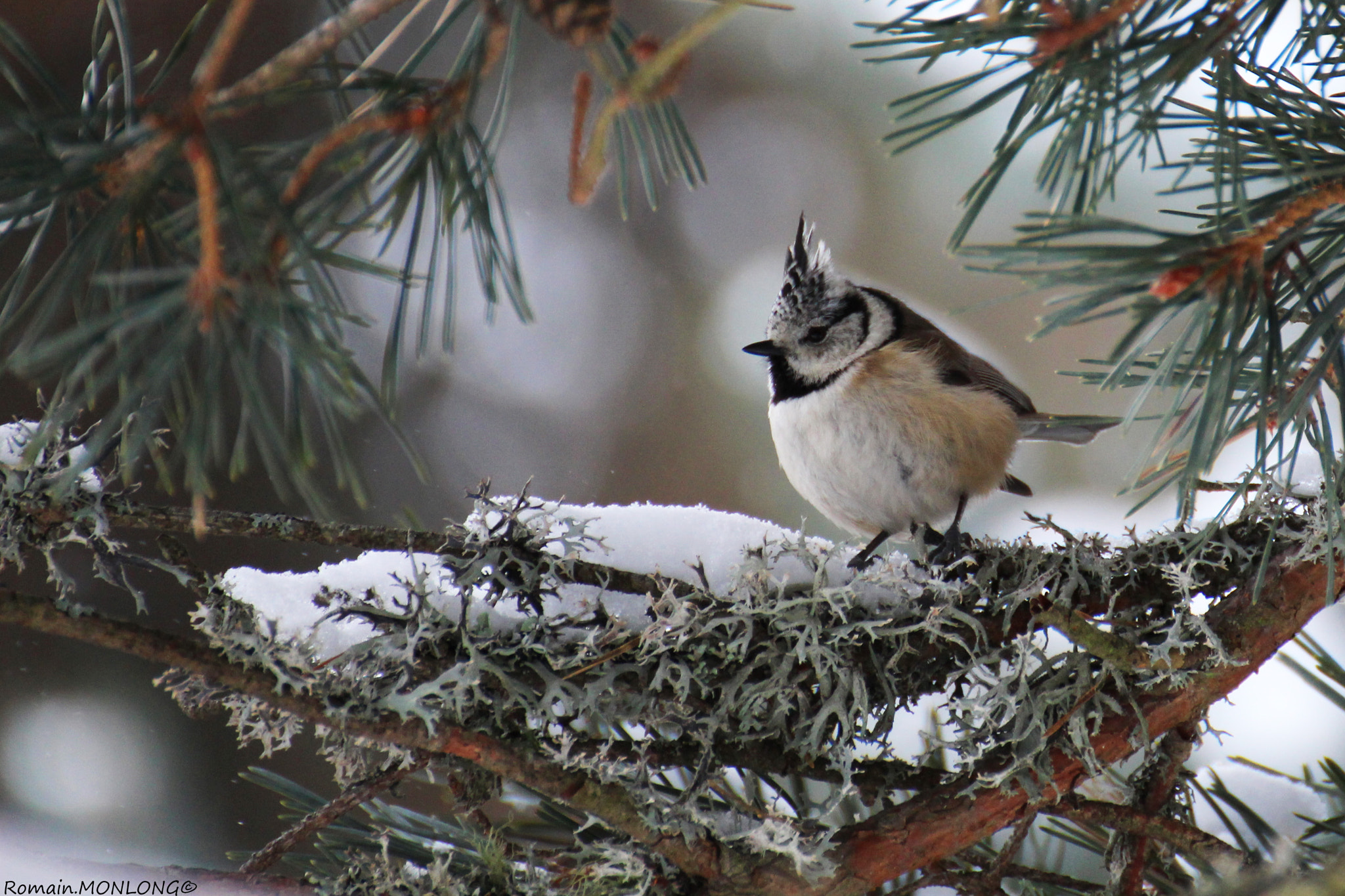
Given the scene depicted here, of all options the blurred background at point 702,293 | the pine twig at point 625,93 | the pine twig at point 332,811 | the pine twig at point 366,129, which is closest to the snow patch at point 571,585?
the pine twig at point 332,811

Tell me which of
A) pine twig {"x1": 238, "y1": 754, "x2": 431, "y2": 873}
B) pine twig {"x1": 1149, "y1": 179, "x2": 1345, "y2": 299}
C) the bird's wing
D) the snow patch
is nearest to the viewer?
pine twig {"x1": 1149, "y1": 179, "x2": 1345, "y2": 299}

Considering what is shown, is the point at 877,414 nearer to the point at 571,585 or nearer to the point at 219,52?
the point at 571,585

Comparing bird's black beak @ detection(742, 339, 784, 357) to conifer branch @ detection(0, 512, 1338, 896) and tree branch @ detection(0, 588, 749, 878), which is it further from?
tree branch @ detection(0, 588, 749, 878)

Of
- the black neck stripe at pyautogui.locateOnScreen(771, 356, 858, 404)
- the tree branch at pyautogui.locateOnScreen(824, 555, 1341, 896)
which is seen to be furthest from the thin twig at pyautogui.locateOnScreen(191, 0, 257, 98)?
the black neck stripe at pyautogui.locateOnScreen(771, 356, 858, 404)

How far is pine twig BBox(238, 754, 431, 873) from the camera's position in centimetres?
95

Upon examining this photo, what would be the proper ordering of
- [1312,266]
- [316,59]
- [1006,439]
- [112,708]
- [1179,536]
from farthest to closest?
[112,708]
[1006,439]
[1179,536]
[1312,266]
[316,59]

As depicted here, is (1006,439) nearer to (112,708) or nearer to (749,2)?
(749,2)

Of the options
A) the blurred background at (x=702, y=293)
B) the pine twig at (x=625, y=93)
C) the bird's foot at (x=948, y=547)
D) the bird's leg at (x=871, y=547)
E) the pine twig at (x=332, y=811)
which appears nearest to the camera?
the pine twig at (x=625, y=93)

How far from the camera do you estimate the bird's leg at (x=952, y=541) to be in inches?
55.9

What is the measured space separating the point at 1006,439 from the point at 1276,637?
81 cm

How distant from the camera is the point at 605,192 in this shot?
2926mm

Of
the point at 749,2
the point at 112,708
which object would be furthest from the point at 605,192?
the point at 749,2

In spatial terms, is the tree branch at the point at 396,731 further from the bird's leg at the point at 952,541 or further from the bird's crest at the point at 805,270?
the bird's crest at the point at 805,270

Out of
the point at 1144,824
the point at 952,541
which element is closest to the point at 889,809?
the point at 1144,824
